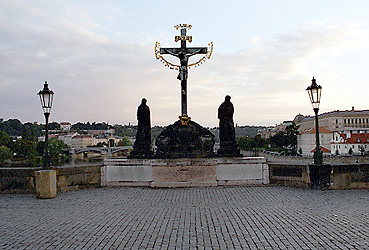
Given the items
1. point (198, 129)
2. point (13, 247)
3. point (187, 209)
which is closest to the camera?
point (13, 247)

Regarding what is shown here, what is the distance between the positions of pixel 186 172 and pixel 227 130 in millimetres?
3199

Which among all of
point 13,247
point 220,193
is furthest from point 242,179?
point 13,247

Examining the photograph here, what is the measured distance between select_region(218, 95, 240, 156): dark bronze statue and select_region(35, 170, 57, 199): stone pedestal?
23.0 ft

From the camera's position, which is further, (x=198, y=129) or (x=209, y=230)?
(x=198, y=129)

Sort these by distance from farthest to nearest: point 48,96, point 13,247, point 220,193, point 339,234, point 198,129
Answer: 1. point 198,129
2. point 48,96
3. point 220,193
4. point 339,234
5. point 13,247

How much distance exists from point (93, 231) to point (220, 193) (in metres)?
5.70

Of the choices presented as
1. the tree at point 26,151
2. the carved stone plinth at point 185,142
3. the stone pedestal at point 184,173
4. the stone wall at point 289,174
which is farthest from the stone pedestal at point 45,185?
the tree at point 26,151

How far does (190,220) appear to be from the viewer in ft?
25.3

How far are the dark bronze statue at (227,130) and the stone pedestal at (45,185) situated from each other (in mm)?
7008

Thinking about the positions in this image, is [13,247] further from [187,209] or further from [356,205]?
[356,205]

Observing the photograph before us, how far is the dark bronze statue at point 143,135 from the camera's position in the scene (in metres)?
15.6

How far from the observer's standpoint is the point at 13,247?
5977 mm

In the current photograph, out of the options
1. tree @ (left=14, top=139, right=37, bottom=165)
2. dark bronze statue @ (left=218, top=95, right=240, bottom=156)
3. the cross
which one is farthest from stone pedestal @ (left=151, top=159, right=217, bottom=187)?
tree @ (left=14, top=139, right=37, bottom=165)

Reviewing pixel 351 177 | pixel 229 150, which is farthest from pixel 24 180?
pixel 351 177
